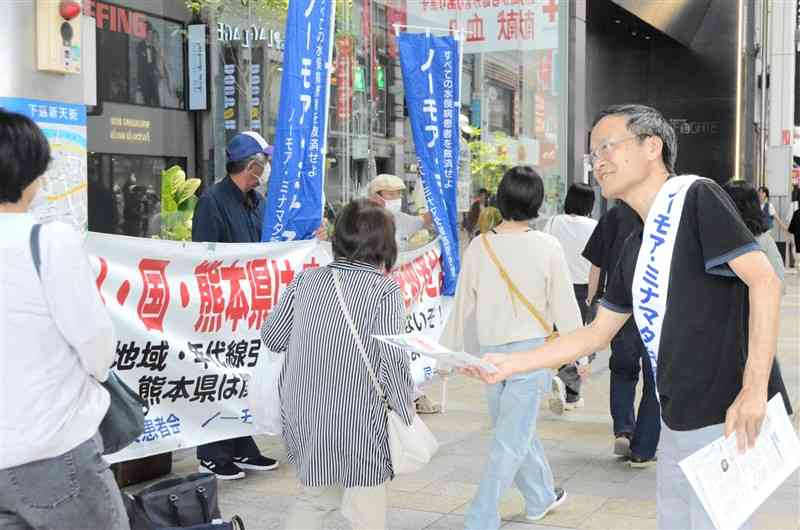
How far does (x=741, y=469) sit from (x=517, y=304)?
2364 mm

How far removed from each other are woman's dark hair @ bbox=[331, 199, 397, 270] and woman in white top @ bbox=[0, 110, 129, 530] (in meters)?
1.30

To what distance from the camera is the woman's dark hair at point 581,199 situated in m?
7.76

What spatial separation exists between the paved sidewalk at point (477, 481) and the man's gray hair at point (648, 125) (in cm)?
261

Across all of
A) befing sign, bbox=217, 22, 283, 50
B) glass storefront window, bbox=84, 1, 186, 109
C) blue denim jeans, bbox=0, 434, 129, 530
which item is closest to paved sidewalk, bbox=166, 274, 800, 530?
blue denim jeans, bbox=0, 434, 129, 530

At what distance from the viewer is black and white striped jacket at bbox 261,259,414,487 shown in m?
3.71

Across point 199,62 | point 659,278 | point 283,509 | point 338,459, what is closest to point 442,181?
point 199,62

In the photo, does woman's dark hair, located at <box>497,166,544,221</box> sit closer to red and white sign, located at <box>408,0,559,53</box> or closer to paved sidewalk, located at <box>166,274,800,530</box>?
paved sidewalk, located at <box>166,274,800,530</box>

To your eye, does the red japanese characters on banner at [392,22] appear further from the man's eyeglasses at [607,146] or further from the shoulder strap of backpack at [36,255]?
the shoulder strap of backpack at [36,255]

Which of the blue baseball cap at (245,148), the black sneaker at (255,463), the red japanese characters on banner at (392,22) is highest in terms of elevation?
the red japanese characters on banner at (392,22)

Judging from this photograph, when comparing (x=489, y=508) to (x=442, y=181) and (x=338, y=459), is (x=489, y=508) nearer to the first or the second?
(x=338, y=459)

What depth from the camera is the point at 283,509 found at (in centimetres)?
538

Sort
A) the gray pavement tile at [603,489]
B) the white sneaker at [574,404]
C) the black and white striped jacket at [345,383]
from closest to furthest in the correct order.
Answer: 1. the black and white striped jacket at [345,383]
2. the gray pavement tile at [603,489]
3. the white sneaker at [574,404]

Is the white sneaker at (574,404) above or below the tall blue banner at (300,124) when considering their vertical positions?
below

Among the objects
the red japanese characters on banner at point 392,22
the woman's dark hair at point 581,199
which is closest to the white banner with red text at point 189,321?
the woman's dark hair at point 581,199
